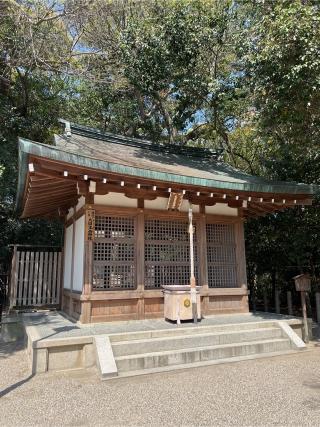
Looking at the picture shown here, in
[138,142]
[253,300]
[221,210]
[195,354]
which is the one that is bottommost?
[195,354]

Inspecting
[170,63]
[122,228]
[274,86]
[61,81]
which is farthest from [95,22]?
[122,228]

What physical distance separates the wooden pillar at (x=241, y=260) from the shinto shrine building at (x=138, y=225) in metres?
0.03

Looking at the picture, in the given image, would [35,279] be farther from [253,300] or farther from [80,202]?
[253,300]

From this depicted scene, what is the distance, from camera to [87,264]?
22.6 ft

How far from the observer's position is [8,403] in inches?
162

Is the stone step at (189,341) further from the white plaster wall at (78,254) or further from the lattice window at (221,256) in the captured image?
the white plaster wall at (78,254)

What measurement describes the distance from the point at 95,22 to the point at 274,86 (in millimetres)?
10731

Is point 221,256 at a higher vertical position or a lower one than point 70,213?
lower

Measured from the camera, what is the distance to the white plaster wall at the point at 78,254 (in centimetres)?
754


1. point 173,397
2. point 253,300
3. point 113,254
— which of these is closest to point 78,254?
point 113,254

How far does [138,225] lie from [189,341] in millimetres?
2749

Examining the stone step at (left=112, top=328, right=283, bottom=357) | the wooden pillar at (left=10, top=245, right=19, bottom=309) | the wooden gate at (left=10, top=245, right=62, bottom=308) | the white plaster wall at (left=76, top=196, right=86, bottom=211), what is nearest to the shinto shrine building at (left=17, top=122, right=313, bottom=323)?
the white plaster wall at (left=76, top=196, right=86, bottom=211)

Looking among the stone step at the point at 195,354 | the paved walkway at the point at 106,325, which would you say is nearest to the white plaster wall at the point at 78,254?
the paved walkway at the point at 106,325

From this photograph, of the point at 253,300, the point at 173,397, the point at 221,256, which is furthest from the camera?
the point at 253,300
